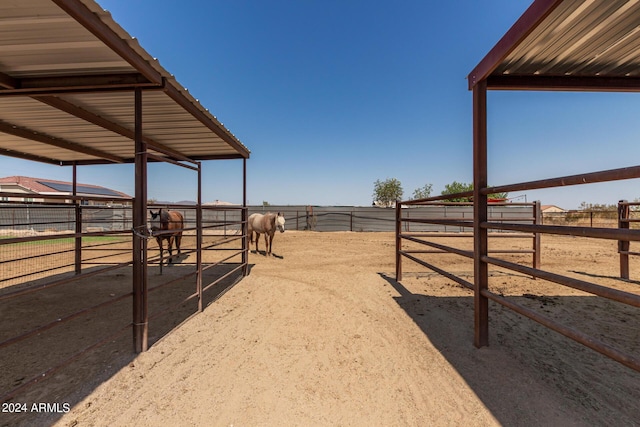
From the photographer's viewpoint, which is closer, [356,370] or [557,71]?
[356,370]

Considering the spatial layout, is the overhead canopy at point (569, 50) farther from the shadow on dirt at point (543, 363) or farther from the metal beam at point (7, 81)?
the metal beam at point (7, 81)

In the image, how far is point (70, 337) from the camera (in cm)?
274

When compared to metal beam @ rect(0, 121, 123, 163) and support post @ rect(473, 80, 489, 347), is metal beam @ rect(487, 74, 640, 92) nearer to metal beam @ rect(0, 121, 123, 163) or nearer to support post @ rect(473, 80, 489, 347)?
support post @ rect(473, 80, 489, 347)

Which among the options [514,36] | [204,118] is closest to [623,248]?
[514,36]

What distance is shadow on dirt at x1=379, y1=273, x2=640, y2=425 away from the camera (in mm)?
1614

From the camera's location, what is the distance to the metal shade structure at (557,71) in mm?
1562

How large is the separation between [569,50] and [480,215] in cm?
153

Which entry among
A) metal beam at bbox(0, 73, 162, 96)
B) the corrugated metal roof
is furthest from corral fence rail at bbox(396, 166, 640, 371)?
metal beam at bbox(0, 73, 162, 96)

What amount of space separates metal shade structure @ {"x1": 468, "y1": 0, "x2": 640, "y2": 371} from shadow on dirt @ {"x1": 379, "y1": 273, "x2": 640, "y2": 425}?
296 mm

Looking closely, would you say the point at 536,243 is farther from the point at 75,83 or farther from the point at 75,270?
the point at 75,270

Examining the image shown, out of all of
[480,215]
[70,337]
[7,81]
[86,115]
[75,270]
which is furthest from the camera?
[75,270]

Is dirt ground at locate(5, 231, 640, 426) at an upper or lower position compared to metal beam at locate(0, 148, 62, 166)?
lower

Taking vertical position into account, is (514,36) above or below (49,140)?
above

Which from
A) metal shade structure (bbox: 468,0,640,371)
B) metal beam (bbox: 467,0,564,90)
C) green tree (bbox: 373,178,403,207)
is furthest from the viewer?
green tree (bbox: 373,178,403,207)
